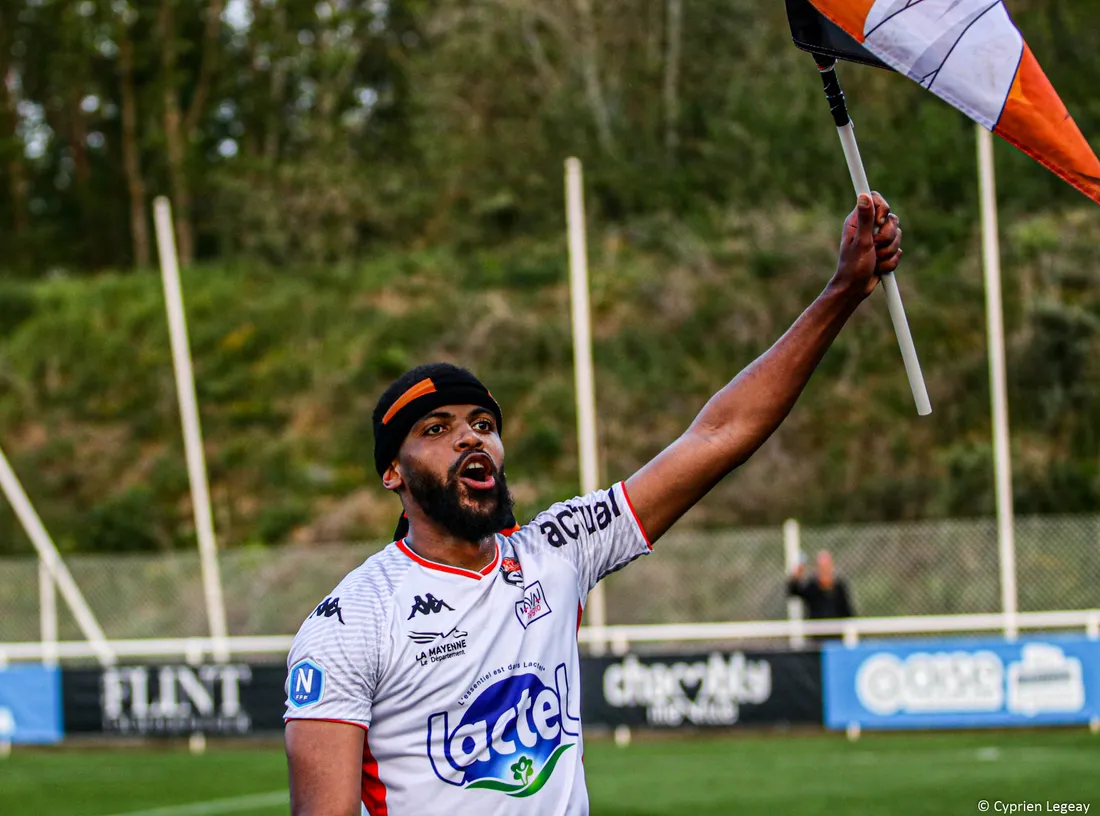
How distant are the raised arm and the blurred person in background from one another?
46.9 ft

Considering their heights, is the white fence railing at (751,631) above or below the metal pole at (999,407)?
below

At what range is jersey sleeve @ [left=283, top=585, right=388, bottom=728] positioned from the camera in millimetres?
3295

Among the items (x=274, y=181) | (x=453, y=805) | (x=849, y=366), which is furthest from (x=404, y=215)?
(x=453, y=805)

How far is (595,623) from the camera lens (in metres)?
20.2

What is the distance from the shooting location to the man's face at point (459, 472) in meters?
3.56

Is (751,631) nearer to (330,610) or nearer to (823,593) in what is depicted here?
(823,593)

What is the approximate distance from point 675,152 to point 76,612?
1891cm

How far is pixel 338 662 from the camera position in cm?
332

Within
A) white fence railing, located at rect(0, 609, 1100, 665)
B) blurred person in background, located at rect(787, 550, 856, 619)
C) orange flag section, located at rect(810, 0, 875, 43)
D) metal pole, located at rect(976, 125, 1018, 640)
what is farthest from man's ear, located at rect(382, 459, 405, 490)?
metal pole, located at rect(976, 125, 1018, 640)

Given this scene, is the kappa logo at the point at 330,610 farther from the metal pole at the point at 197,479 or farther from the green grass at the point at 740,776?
the metal pole at the point at 197,479

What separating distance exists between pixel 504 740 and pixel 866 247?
143 cm

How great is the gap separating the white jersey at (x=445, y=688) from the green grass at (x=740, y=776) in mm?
8192

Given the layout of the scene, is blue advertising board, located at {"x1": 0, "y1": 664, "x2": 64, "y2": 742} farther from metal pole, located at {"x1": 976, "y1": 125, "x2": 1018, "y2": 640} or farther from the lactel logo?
the lactel logo

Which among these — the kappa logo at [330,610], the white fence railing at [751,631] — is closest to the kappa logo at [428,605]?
the kappa logo at [330,610]
